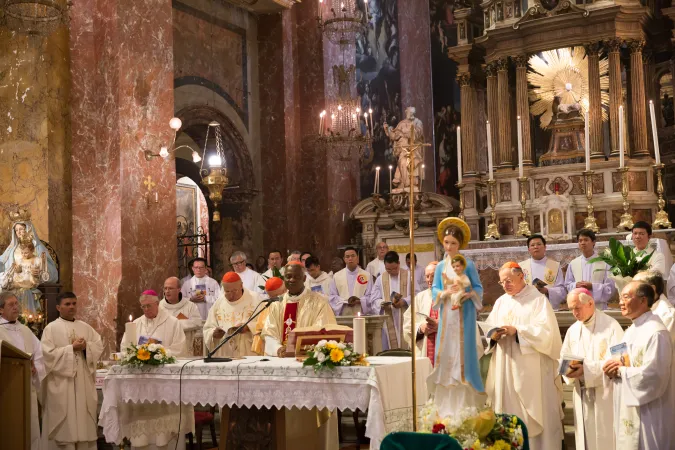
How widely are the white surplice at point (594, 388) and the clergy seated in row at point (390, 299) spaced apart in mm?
3697

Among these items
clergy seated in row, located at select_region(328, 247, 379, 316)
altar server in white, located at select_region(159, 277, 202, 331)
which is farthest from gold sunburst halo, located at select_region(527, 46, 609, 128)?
altar server in white, located at select_region(159, 277, 202, 331)

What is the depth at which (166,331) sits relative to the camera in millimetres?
8383

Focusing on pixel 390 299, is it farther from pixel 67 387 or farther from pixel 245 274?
pixel 67 387

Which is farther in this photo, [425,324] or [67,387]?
[67,387]

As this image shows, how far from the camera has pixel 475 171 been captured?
15.7m

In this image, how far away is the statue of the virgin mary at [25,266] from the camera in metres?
10.2

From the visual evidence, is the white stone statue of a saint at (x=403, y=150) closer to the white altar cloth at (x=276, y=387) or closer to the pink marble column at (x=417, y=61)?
the pink marble column at (x=417, y=61)

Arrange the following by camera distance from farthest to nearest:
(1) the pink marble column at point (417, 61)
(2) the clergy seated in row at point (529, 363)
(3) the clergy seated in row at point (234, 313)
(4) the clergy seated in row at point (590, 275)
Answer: (1) the pink marble column at point (417, 61) → (4) the clergy seated in row at point (590, 275) → (3) the clergy seated in row at point (234, 313) → (2) the clergy seated in row at point (529, 363)

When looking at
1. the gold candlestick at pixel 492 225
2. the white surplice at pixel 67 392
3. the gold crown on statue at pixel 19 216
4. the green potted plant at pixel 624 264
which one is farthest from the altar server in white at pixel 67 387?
the gold candlestick at pixel 492 225

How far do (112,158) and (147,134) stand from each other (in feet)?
2.05

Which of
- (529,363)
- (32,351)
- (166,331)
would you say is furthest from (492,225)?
(32,351)

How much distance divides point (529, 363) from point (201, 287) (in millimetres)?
5576

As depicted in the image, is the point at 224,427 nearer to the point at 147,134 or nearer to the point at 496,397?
the point at 496,397

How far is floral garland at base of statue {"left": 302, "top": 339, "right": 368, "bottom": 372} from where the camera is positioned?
610 centimetres
